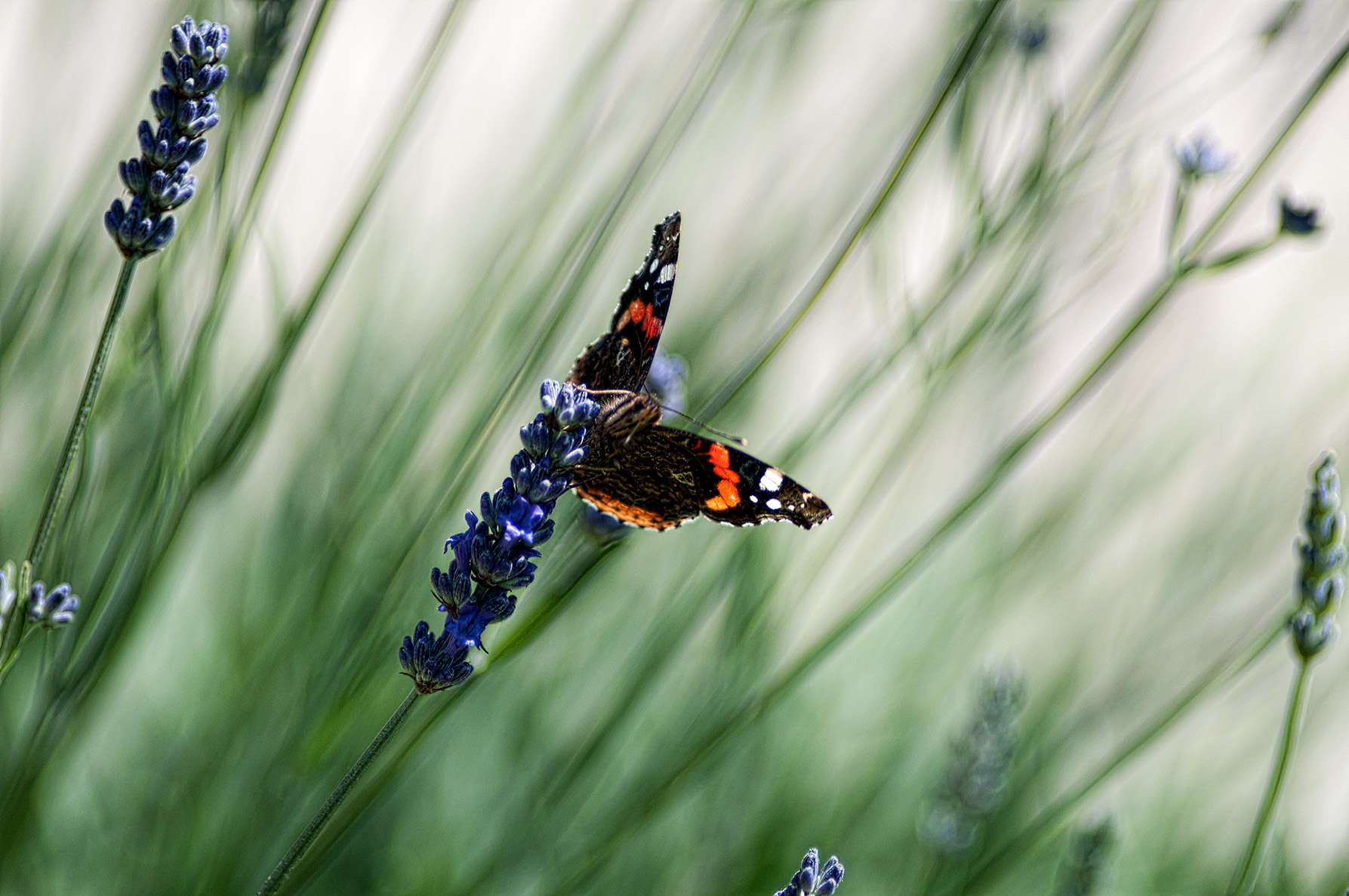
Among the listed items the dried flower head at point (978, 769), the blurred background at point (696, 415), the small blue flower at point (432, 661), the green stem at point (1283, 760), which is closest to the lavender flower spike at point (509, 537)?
the small blue flower at point (432, 661)

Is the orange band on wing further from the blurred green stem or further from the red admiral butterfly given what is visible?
the blurred green stem

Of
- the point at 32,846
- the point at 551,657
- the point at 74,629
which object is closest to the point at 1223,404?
the point at 551,657

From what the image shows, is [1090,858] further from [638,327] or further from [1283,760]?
[638,327]

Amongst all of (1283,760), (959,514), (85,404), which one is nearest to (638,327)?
(959,514)

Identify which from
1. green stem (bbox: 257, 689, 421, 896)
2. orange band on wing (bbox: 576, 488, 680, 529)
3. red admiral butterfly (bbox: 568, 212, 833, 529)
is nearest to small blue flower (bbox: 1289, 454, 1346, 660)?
red admiral butterfly (bbox: 568, 212, 833, 529)

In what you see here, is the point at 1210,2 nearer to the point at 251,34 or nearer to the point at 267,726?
the point at 251,34
